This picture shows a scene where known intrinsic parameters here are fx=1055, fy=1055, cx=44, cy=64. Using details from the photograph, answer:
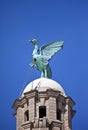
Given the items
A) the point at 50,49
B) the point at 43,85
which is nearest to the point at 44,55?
the point at 50,49

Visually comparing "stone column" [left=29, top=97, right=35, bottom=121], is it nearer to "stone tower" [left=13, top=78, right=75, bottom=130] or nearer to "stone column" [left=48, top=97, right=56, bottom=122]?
"stone tower" [left=13, top=78, right=75, bottom=130]

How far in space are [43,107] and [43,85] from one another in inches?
79.0

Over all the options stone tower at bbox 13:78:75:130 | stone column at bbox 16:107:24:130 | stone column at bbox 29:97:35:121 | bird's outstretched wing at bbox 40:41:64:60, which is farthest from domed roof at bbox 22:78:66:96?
bird's outstretched wing at bbox 40:41:64:60

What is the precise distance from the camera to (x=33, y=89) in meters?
87.5

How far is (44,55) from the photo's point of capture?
9188 centimetres

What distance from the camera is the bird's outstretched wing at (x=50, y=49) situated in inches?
3625

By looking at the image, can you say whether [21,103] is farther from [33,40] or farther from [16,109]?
[33,40]

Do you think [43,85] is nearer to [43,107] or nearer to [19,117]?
[43,107]

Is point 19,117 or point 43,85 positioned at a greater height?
point 43,85

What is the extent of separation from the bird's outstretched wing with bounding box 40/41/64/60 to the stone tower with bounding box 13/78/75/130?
3.50 metres

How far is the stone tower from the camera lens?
86062 millimetres

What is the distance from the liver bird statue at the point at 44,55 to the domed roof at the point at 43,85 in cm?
144

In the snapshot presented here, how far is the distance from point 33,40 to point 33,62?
2.33 meters

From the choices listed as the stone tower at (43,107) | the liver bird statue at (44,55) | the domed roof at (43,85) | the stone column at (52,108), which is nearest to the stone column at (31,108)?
the stone tower at (43,107)
